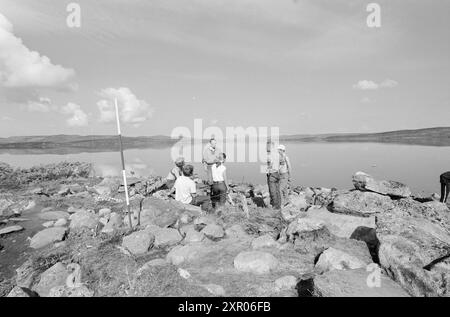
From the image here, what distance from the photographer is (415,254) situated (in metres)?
4.93

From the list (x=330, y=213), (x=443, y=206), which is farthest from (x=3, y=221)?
(x=443, y=206)

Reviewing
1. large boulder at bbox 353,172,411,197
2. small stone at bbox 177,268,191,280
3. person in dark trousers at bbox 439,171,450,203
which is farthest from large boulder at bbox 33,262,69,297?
person in dark trousers at bbox 439,171,450,203

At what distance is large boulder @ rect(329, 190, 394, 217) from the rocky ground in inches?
1.1

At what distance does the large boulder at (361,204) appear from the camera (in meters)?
8.02

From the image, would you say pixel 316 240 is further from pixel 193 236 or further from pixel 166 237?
pixel 166 237

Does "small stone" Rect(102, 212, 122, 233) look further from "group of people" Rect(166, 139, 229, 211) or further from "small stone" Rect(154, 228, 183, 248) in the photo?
"group of people" Rect(166, 139, 229, 211)

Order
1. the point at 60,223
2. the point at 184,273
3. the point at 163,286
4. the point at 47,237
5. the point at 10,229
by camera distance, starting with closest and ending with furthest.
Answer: the point at 163,286, the point at 184,273, the point at 47,237, the point at 10,229, the point at 60,223

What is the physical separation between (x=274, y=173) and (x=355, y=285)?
21.4ft

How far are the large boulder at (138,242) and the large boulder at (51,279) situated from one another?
4.72 ft

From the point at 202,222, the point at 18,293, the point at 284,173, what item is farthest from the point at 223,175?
the point at 18,293
